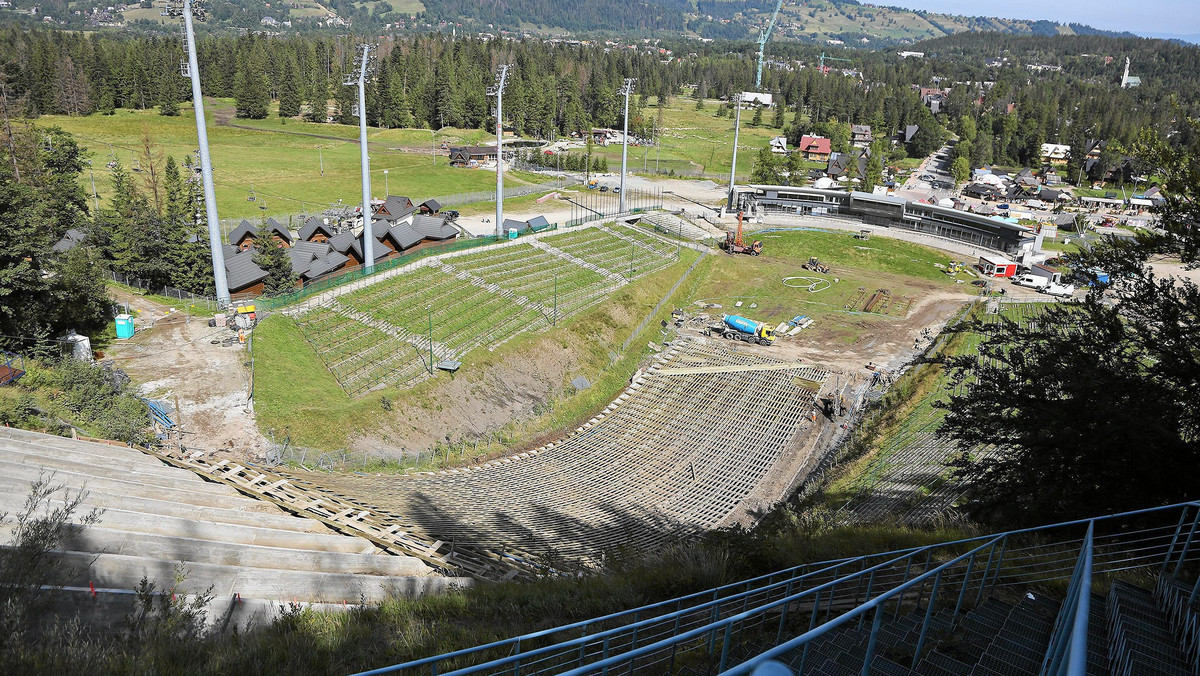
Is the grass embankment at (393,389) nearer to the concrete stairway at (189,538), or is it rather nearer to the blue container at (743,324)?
the blue container at (743,324)

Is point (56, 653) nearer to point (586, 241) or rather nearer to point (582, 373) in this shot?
point (582, 373)

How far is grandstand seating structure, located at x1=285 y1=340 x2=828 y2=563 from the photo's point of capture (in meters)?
22.6

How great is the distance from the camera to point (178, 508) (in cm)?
1673

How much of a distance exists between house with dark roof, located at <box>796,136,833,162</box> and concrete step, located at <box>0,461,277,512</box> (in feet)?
390

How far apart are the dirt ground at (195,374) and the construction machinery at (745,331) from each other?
90.3ft

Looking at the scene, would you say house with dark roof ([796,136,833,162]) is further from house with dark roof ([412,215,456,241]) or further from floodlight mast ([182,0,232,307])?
floodlight mast ([182,0,232,307])

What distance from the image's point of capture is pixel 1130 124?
12619cm

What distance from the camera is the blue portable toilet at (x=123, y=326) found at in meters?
30.7

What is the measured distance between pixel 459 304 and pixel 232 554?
2597 cm

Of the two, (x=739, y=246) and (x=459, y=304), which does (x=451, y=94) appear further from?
(x=459, y=304)

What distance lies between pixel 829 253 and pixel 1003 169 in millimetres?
83515

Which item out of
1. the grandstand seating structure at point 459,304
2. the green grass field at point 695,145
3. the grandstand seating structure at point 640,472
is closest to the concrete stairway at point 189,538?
the grandstand seating structure at point 640,472

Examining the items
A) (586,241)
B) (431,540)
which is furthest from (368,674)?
(586,241)

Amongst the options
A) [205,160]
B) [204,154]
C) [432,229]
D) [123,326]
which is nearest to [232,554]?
[123,326]
